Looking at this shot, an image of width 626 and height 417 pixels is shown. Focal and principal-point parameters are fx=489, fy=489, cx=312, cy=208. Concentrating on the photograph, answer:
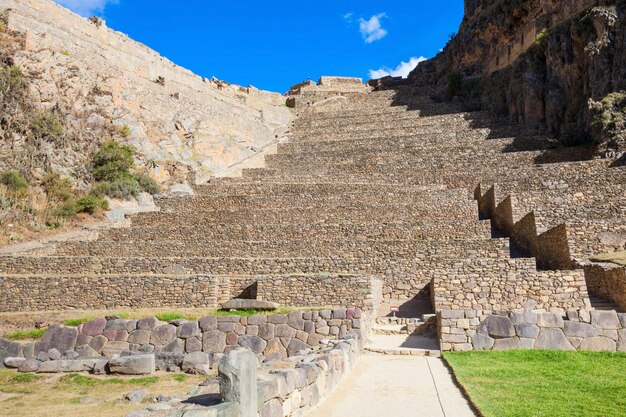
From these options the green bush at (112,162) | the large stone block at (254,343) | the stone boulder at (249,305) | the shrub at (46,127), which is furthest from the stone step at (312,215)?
the large stone block at (254,343)

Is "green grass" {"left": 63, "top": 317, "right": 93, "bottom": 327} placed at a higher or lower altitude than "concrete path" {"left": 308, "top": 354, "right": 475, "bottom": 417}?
higher

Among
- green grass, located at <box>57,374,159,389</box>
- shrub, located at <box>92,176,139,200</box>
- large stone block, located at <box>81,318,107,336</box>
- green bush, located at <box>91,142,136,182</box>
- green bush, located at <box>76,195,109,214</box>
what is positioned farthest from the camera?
green bush, located at <box>91,142,136,182</box>

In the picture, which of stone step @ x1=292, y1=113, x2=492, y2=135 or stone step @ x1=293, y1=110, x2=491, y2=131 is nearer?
stone step @ x1=292, y1=113, x2=492, y2=135

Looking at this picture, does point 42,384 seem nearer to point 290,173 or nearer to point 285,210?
point 285,210

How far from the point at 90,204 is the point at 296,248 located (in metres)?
13.4

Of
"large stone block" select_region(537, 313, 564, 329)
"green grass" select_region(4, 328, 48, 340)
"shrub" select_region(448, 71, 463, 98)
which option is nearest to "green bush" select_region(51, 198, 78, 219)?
"green grass" select_region(4, 328, 48, 340)

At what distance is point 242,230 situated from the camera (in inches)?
912

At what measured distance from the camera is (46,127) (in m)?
28.8

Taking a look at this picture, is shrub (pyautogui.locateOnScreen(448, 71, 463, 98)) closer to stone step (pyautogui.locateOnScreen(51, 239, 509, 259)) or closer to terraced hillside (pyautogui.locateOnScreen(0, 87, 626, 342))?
terraced hillside (pyautogui.locateOnScreen(0, 87, 626, 342))

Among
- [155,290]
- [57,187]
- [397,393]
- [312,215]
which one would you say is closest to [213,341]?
[155,290]

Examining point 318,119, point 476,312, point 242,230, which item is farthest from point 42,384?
point 318,119

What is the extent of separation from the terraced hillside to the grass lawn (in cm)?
572

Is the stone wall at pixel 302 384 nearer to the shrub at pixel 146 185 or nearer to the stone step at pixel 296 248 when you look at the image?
the stone step at pixel 296 248

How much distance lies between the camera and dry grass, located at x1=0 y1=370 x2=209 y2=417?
7809 mm
